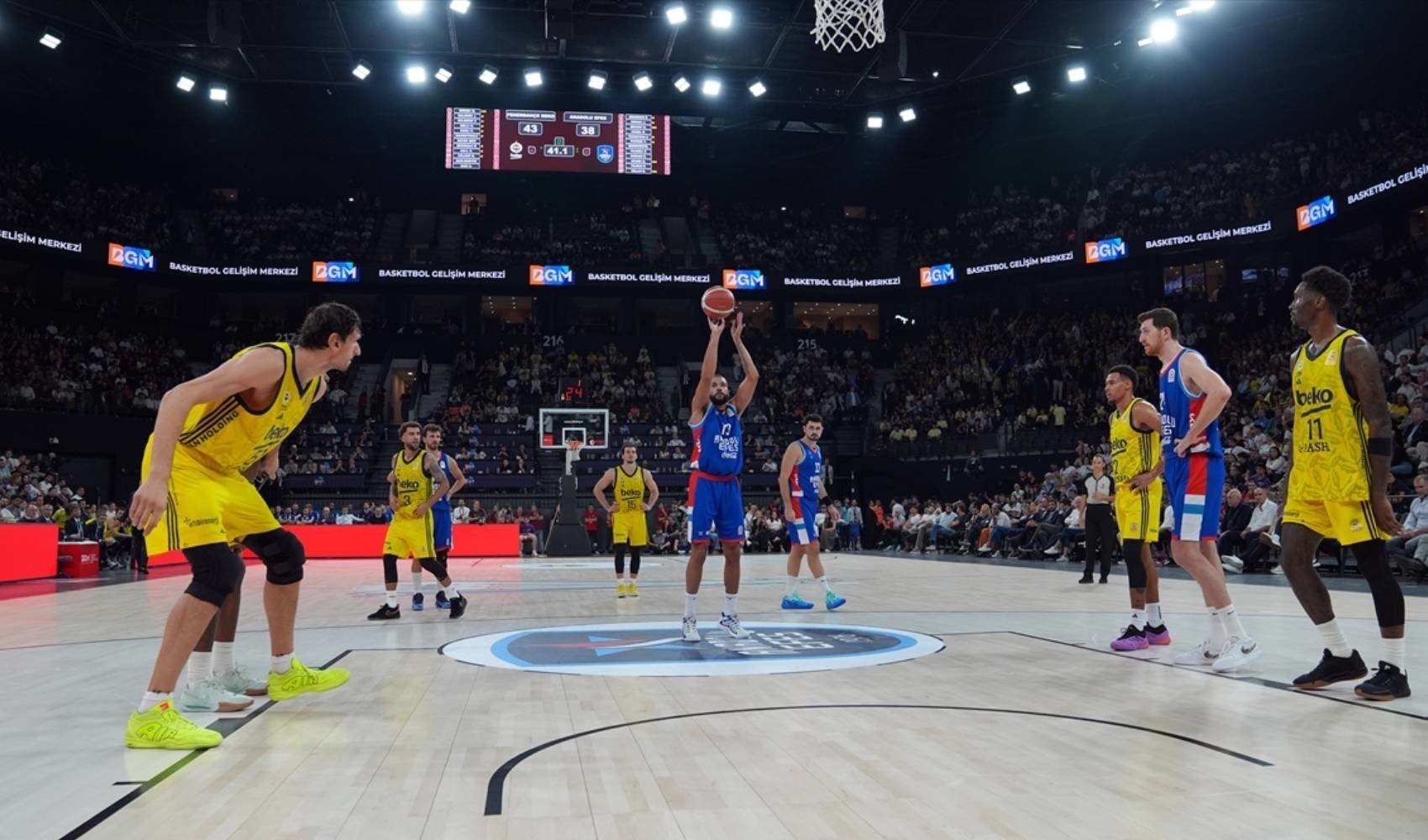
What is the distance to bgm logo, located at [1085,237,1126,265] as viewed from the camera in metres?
29.5

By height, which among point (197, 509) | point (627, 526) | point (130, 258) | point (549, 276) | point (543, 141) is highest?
point (543, 141)

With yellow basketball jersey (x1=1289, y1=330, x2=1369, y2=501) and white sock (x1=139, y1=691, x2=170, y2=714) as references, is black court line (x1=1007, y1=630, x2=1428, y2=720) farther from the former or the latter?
white sock (x1=139, y1=691, x2=170, y2=714)

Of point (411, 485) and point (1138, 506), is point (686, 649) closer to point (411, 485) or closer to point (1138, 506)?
point (1138, 506)

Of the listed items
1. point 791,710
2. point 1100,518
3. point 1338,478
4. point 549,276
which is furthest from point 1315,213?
point 791,710

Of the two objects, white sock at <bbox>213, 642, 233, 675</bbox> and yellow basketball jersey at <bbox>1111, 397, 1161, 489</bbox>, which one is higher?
yellow basketball jersey at <bbox>1111, 397, 1161, 489</bbox>

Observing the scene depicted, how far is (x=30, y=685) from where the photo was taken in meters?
5.16

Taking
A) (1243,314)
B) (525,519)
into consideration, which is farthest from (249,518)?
(1243,314)

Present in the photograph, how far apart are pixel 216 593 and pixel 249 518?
0.54 m

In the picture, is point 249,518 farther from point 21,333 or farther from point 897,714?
point 21,333

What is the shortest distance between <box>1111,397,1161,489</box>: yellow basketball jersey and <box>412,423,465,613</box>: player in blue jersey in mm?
5663

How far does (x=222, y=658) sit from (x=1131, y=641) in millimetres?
5299

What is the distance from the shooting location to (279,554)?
14.9 ft

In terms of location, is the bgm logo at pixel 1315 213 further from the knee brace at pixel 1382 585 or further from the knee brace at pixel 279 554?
the knee brace at pixel 279 554

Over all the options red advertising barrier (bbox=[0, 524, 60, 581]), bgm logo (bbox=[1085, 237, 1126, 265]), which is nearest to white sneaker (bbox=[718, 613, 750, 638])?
red advertising barrier (bbox=[0, 524, 60, 581])
